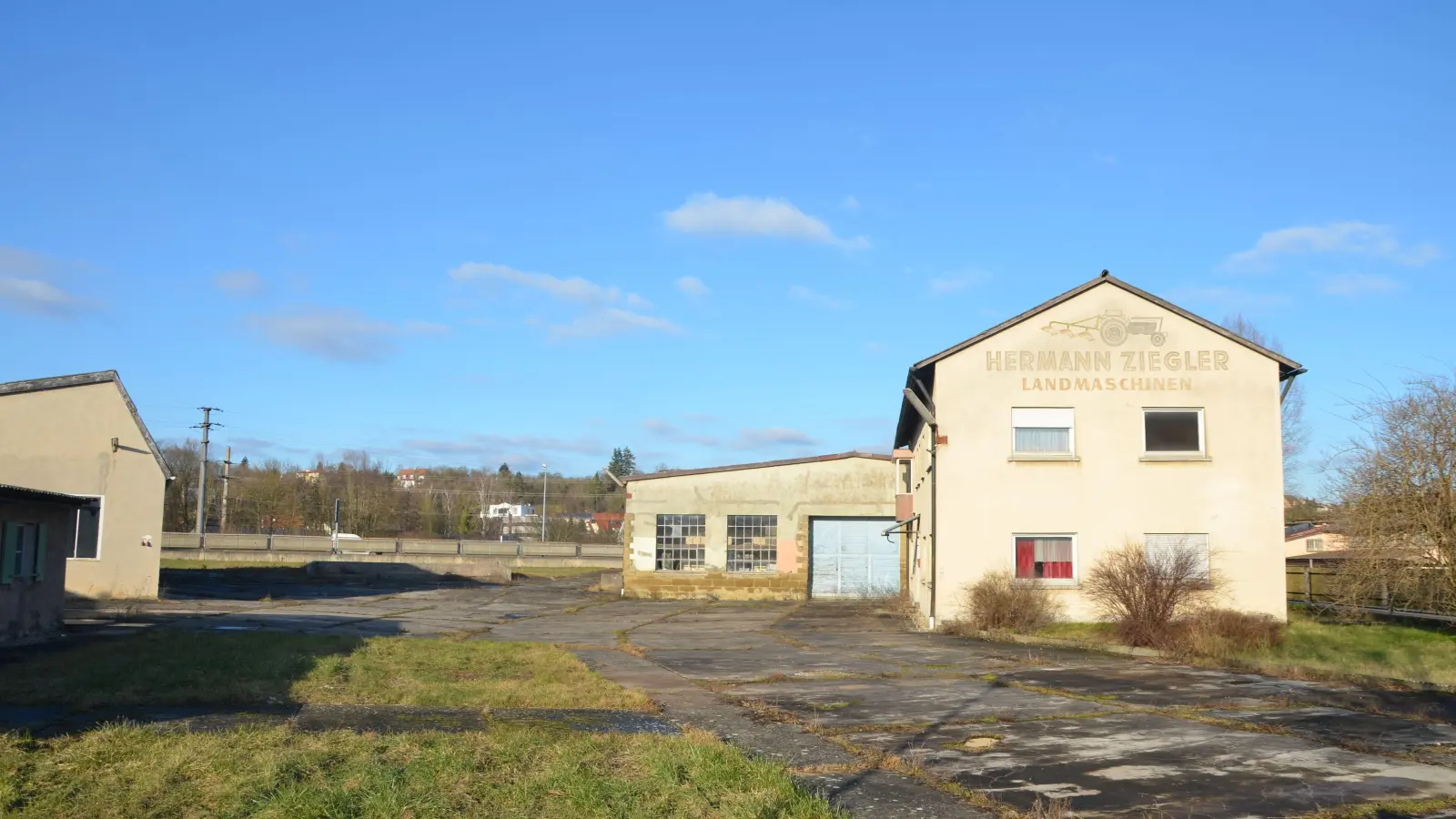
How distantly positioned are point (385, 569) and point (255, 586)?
8829 millimetres

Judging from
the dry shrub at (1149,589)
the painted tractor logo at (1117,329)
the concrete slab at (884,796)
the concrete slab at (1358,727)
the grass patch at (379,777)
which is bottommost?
the concrete slab at (884,796)

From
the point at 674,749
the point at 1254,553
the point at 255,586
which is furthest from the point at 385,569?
the point at 674,749

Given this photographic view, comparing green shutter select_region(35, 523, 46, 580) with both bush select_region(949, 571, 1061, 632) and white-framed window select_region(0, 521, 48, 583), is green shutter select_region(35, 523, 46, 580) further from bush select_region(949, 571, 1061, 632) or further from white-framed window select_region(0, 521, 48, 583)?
bush select_region(949, 571, 1061, 632)

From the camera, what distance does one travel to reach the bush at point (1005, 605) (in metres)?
20.8

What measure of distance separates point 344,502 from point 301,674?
3188 inches

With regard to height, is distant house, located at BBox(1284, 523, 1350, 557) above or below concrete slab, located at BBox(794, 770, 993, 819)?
above

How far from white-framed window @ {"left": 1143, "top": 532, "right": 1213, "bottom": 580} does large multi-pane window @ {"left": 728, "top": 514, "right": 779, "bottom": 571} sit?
1325 cm

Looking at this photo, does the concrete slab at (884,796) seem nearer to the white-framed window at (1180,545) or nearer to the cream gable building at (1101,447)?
the cream gable building at (1101,447)

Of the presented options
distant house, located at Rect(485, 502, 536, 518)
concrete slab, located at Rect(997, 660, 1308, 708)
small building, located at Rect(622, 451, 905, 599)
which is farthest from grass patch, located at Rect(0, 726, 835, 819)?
distant house, located at Rect(485, 502, 536, 518)

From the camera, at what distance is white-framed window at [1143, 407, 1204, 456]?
74.0 feet

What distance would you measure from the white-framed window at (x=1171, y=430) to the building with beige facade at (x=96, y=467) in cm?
2294

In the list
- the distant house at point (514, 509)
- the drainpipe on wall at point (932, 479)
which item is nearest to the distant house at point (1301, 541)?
the drainpipe on wall at point (932, 479)

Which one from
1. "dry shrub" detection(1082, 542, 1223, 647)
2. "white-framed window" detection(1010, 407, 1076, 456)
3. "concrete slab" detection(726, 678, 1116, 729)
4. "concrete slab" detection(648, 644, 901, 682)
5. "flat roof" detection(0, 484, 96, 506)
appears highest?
"white-framed window" detection(1010, 407, 1076, 456)

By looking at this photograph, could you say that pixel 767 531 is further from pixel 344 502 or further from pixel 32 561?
pixel 344 502
